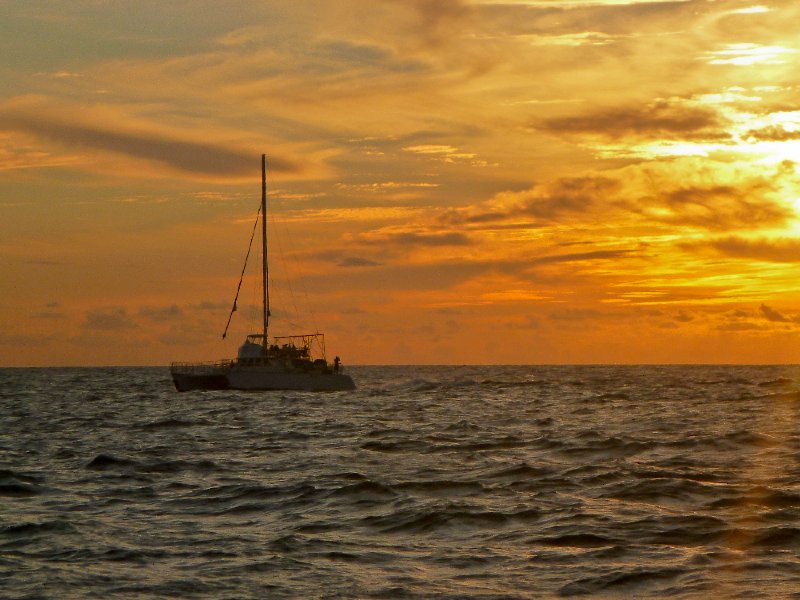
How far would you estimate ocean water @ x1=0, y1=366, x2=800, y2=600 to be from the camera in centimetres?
1625

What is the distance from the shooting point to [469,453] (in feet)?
124

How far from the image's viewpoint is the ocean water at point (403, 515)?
16.2 m

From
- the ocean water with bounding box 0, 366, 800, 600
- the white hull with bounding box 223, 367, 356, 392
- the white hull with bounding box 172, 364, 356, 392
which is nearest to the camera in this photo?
the ocean water with bounding box 0, 366, 800, 600

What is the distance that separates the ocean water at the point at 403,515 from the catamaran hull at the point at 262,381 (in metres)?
42.4

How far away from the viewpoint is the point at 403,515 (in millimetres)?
22719

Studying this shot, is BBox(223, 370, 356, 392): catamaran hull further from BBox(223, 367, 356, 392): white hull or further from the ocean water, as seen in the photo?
the ocean water

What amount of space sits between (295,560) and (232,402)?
68.7 meters

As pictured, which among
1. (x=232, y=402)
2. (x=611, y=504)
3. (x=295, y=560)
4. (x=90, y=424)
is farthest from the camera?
(x=232, y=402)

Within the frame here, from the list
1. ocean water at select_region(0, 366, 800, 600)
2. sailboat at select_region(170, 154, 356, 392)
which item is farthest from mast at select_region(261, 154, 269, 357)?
ocean water at select_region(0, 366, 800, 600)

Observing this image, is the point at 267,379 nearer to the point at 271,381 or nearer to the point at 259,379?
the point at 271,381

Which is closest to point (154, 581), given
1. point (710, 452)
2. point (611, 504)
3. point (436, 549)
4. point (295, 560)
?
point (295, 560)

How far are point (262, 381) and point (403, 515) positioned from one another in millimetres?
68905

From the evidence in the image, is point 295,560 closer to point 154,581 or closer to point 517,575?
point 154,581

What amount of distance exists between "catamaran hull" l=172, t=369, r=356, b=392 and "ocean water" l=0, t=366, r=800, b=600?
139 feet
